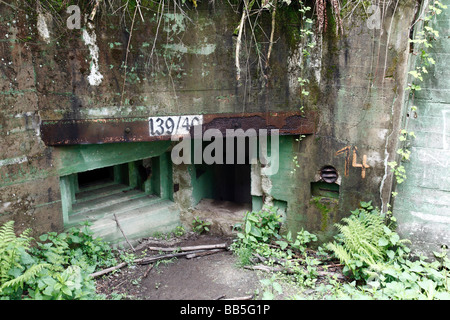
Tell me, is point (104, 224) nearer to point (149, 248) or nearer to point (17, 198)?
point (149, 248)

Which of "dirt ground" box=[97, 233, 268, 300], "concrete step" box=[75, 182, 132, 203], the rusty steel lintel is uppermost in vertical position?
the rusty steel lintel

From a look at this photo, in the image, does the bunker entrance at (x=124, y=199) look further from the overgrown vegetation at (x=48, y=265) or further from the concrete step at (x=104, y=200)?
the overgrown vegetation at (x=48, y=265)

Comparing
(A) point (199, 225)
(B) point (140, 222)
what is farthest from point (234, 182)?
(B) point (140, 222)

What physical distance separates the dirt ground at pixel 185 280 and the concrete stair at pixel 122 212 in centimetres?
45

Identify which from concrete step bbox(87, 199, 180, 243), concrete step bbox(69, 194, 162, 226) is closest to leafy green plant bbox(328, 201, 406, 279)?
concrete step bbox(87, 199, 180, 243)

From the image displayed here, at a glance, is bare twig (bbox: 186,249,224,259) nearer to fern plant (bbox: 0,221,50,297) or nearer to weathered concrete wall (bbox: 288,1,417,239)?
weathered concrete wall (bbox: 288,1,417,239)

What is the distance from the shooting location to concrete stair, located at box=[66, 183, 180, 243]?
484 cm

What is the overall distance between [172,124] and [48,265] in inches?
79.7

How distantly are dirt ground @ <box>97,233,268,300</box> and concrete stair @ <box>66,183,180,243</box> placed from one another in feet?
1.48

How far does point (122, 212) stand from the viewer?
510 cm

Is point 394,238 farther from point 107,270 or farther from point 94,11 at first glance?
point 94,11

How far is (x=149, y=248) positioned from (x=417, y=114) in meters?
3.91

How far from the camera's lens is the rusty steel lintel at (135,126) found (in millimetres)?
3969

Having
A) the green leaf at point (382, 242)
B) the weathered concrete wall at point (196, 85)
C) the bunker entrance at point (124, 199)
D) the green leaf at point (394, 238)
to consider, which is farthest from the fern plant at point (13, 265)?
the green leaf at point (394, 238)
